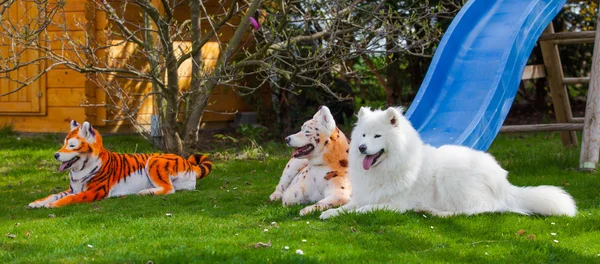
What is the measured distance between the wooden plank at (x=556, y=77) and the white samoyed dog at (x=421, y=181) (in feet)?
14.7

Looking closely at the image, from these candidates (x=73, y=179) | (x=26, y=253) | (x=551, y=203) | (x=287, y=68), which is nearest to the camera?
(x=26, y=253)

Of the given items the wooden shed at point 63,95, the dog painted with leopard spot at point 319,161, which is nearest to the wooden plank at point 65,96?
the wooden shed at point 63,95

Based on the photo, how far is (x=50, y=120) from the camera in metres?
12.7

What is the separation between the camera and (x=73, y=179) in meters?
7.62

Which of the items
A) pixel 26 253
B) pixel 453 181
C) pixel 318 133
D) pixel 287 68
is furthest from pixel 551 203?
pixel 287 68

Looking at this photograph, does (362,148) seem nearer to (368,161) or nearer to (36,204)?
(368,161)

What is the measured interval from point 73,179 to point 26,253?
2550mm

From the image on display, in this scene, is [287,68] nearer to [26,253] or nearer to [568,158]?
[568,158]

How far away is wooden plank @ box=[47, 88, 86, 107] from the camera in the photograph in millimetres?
12422

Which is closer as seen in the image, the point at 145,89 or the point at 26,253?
the point at 26,253

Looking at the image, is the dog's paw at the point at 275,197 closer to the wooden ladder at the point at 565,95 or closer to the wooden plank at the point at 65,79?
the wooden ladder at the point at 565,95

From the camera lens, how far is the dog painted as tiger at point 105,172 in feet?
24.5

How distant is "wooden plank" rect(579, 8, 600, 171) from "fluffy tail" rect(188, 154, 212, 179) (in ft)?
14.3

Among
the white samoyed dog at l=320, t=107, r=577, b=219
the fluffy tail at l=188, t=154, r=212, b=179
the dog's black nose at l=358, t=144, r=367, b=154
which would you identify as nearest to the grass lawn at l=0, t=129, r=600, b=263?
the white samoyed dog at l=320, t=107, r=577, b=219
